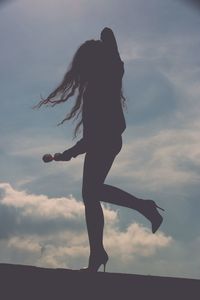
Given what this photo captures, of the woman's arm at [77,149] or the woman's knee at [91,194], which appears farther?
the woman's arm at [77,149]

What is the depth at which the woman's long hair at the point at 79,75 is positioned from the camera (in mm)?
7922

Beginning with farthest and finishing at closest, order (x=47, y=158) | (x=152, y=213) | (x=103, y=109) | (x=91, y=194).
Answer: (x=152, y=213)
(x=47, y=158)
(x=103, y=109)
(x=91, y=194)

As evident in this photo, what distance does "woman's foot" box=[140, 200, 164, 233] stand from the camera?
8055 mm

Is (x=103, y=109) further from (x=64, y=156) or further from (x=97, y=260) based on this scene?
(x=97, y=260)

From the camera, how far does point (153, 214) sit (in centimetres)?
812

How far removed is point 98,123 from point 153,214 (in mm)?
1373

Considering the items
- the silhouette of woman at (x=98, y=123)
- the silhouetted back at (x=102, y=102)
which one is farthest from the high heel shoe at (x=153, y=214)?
the silhouetted back at (x=102, y=102)

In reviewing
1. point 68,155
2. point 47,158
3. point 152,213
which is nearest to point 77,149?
point 68,155

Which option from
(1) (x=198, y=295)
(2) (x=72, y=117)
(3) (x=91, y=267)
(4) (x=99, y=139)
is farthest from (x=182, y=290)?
(2) (x=72, y=117)

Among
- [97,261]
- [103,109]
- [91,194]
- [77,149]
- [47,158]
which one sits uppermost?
[103,109]

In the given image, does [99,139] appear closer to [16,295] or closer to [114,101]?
[114,101]

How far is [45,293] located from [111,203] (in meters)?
1.97

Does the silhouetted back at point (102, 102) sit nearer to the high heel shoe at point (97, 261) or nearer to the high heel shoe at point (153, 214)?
the high heel shoe at point (153, 214)

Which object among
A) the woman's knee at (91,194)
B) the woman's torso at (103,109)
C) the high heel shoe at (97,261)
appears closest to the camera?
the high heel shoe at (97,261)
